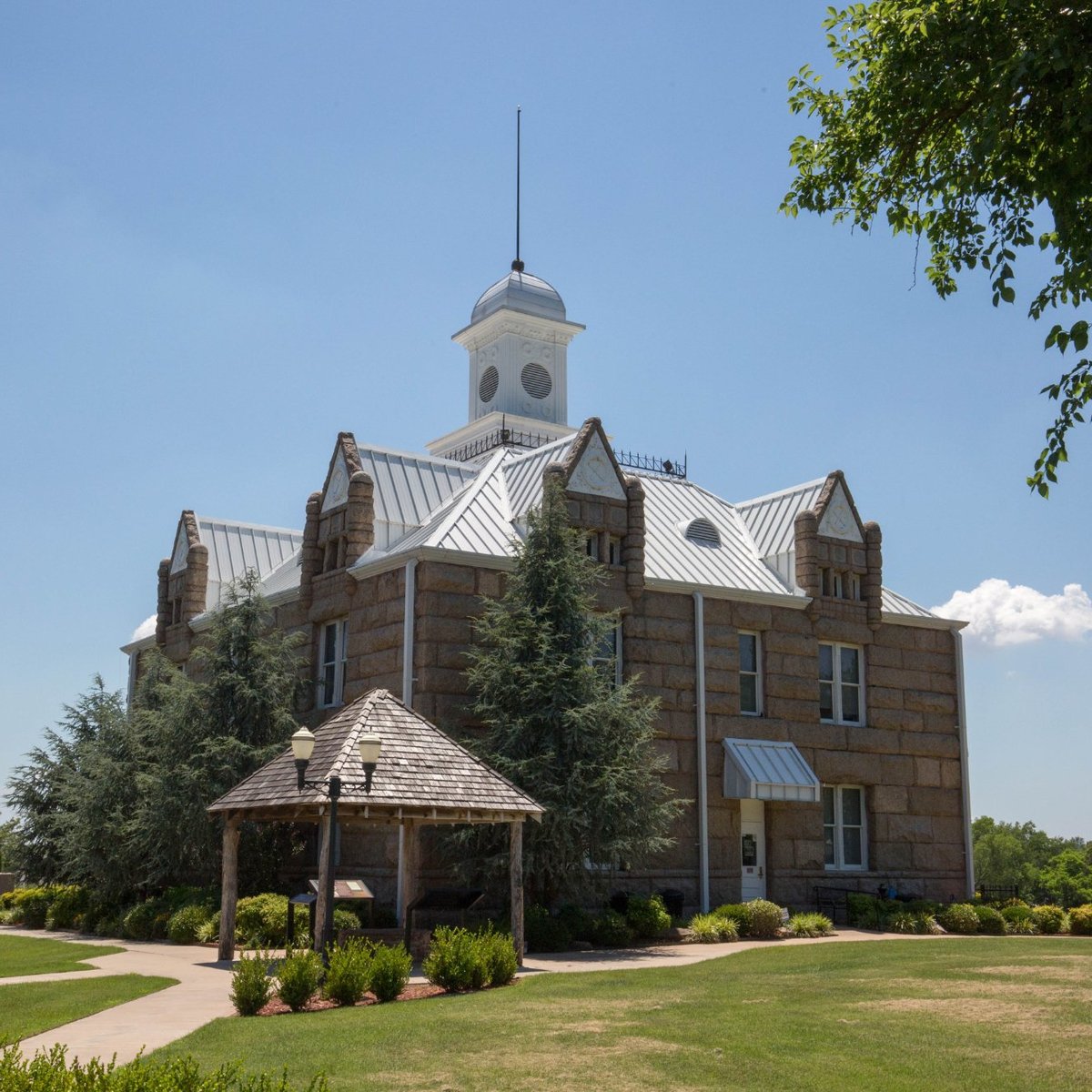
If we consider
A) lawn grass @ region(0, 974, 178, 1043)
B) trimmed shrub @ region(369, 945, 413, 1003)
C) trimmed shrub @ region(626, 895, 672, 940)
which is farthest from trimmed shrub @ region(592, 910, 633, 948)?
trimmed shrub @ region(369, 945, 413, 1003)

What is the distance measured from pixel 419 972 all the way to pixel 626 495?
522 inches

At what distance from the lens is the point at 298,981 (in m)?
15.5

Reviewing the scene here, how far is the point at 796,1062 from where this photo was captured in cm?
1209

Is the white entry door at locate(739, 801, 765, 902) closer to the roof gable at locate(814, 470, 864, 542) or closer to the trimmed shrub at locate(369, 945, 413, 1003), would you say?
the roof gable at locate(814, 470, 864, 542)

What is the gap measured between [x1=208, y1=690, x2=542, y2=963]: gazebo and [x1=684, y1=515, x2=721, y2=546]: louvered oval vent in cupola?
13396 mm

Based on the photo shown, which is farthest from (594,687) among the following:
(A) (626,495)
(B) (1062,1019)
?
(B) (1062,1019)

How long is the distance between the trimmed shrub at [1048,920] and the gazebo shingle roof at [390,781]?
15.2m

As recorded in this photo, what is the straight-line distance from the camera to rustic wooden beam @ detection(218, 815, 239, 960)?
2115 cm

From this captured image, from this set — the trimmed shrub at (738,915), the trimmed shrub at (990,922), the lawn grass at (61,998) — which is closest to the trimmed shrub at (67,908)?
the lawn grass at (61,998)

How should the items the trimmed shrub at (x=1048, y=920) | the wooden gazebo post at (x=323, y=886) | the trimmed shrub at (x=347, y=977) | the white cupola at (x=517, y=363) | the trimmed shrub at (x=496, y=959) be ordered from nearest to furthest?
the trimmed shrub at (x=347, y=977)
the trimmed shrub at (x=496, y=959)
the wooden gazebo post at (x=323, y=886)
the trimmed shrub at (x=1048, y=920)
the white cupola at (x=517, y=363)

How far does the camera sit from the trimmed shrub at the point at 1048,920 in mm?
29969

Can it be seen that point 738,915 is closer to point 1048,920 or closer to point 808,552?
point 1048,920

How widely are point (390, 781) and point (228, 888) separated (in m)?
3.84

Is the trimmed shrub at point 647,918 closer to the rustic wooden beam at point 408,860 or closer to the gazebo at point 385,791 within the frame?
the rustic wooden beam at point 408,860
